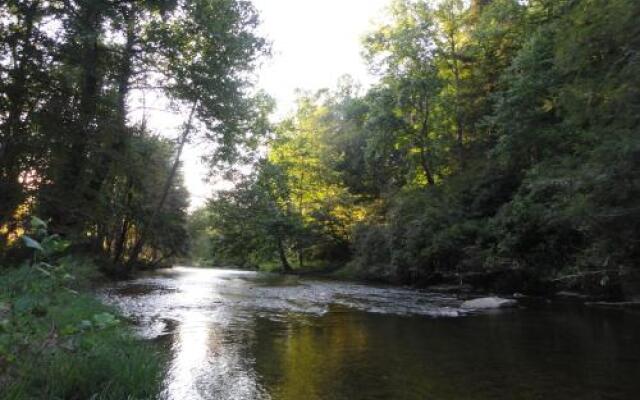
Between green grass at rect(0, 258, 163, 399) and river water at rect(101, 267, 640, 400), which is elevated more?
green grass at rect(0, 258, 163, 399)

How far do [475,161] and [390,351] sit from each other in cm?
2022

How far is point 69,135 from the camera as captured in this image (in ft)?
35.2

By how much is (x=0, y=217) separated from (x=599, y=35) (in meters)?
13.4

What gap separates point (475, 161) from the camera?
26109 mm

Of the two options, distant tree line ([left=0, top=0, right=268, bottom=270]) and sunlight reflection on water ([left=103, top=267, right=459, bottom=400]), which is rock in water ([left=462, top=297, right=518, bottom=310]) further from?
distant tree line ([left=0, top=0, right=268, bottom=270])

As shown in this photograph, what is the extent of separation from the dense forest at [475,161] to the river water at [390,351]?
348 cm

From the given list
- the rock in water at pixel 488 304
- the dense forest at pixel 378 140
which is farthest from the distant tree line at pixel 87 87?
the rock in water at pixel 488 304

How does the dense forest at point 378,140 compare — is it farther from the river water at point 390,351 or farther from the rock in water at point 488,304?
the river water at point 390,351

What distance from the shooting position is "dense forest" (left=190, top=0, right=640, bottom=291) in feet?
35.1

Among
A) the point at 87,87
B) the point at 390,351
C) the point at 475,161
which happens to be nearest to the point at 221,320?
the point at 390,351

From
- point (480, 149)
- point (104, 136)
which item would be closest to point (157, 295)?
point (104, 136)

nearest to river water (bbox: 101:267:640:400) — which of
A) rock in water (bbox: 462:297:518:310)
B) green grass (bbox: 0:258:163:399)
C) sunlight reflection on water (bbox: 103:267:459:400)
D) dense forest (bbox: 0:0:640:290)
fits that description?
sunlight reflection on water (bbox: 103:267:459:400)

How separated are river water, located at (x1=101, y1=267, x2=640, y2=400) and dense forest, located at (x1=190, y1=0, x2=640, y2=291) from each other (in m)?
3.48

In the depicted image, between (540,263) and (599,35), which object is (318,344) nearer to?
(599,35)
